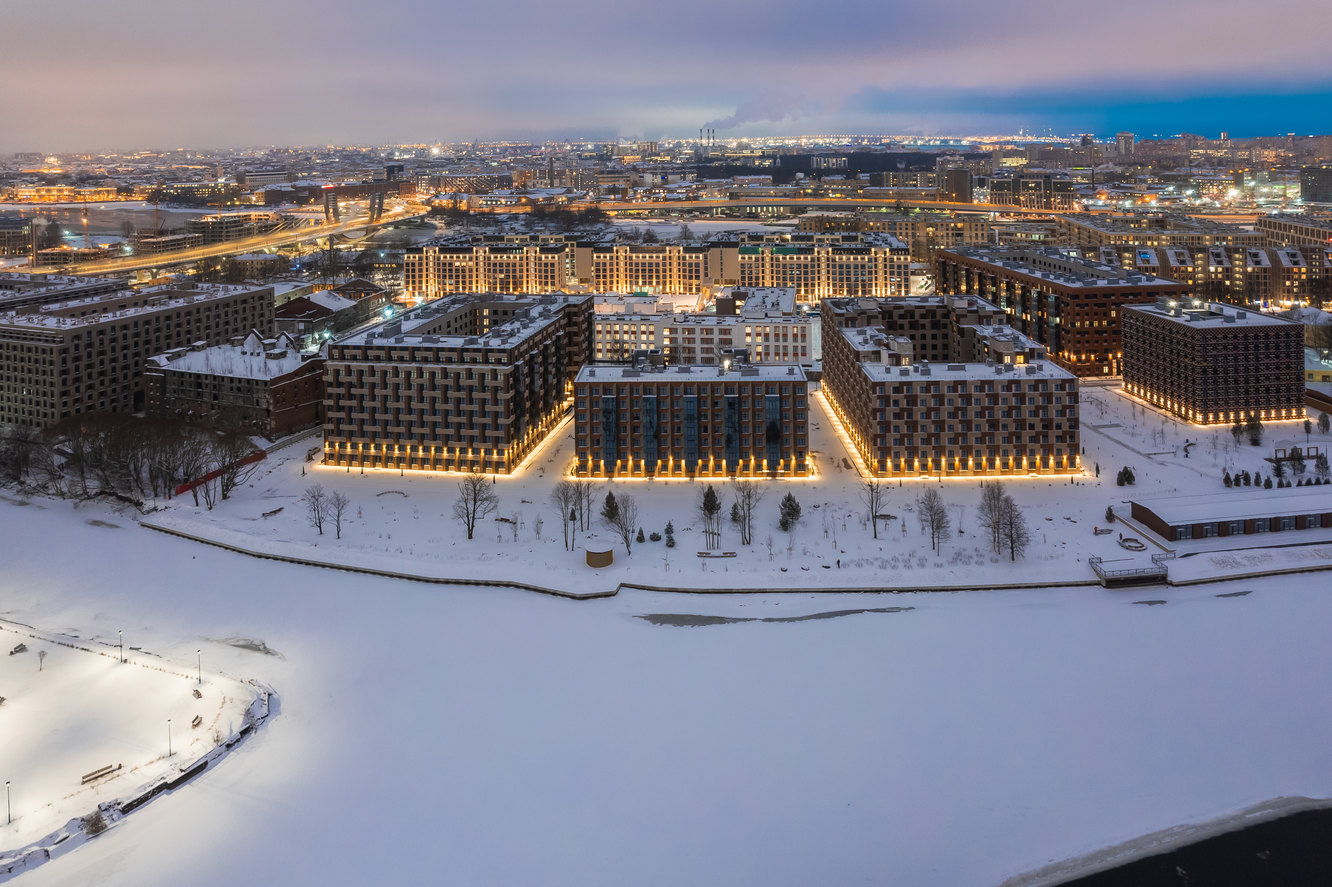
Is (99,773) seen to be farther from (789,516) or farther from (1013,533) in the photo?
(1013,533)

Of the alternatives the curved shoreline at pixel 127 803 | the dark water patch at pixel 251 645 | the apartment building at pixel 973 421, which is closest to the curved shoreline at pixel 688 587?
the dark water patch at pixel 251 645

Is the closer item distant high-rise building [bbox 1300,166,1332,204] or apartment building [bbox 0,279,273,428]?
apartment building [bbox 0,279,273,428]

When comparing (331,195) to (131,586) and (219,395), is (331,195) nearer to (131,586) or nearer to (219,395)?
(219,395)

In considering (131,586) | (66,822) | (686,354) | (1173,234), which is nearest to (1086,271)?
(686,354)

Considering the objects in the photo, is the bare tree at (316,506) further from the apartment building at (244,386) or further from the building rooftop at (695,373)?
the building rooftop at (695,373)

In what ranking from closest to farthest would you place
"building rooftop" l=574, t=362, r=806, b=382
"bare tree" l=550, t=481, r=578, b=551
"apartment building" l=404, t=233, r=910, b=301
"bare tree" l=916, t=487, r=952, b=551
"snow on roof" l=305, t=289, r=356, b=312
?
"bare tree" l=916, t=487, r=952, b=551 < "bare tree" l=550, t=481, r=578, b=551 < "building rooftop" l=574, t=362, r=806, b=382 < "snow on roof" l=305, t=289, r=356, b=312 < "apartment building" l=404, t=233, r=910, b=301

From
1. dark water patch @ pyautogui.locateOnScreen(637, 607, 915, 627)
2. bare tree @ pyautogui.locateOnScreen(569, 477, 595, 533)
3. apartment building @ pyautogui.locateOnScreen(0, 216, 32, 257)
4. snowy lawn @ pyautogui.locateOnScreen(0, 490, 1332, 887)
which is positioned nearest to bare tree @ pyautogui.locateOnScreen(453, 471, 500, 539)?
bare tree @ pyautogui.locateOnScreen(569, 477, 595, 533)

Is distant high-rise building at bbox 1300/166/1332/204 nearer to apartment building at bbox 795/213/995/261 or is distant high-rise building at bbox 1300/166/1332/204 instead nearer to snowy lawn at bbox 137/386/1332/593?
apartment building at bbox 795/213/995/261
